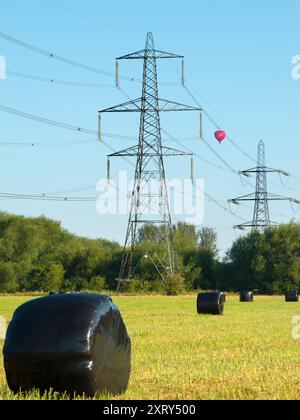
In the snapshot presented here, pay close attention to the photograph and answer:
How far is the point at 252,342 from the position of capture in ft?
74.0

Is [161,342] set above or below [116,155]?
below

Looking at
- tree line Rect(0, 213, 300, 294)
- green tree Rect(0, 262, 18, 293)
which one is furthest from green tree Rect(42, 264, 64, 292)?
green tree Rect(0, 262, 18, 293)

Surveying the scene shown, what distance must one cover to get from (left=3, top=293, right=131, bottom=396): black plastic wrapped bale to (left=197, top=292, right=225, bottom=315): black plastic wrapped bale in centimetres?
2933

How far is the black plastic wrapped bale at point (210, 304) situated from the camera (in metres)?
41.5

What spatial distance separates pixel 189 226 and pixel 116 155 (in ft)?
338

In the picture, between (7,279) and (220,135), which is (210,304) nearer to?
(220,135)

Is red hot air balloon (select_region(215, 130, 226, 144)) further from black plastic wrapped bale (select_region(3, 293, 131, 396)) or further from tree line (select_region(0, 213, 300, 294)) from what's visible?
black plastic wrapped bale (select_region(3, 293, 131, 396))

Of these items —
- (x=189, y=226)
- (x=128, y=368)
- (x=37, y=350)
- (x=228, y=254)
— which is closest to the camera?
(x=37, y=350)

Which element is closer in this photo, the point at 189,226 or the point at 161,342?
the point at 161,342

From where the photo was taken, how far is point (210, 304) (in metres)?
41.5

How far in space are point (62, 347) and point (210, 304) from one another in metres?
30.2
